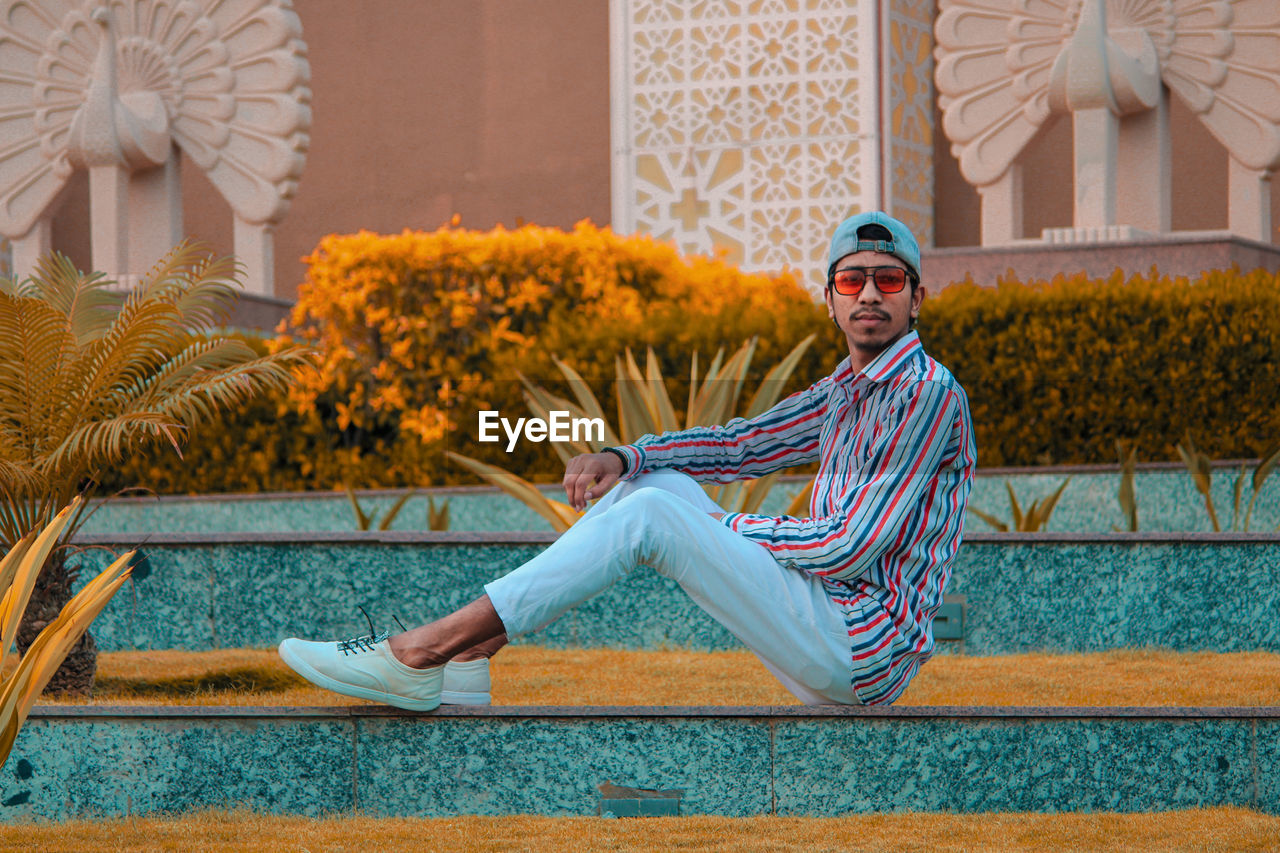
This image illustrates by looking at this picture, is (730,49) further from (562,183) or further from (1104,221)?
(1104,221)

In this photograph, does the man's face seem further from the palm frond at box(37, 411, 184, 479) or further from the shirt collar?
the palm frond at box(37, 411, 184, 479)

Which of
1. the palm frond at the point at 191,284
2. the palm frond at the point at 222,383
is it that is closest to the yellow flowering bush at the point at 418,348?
the palm frond at the point at 191,284

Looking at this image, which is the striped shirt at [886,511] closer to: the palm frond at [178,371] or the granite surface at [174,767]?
the granite surface at [174,767]

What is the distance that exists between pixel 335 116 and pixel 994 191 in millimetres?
6475

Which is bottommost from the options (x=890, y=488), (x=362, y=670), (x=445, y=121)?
(x=362, y=670)

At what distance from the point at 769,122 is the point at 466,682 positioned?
8817 mm

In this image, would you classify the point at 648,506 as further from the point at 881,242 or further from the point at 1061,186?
the point at 1061,186

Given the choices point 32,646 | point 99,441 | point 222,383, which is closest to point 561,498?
point 222,383

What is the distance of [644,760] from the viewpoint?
136 inches

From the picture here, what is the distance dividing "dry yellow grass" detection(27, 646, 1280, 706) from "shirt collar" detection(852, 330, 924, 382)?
103 cm

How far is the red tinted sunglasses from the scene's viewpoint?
3.33 meters

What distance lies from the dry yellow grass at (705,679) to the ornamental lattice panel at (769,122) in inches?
267

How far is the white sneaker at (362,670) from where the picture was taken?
3.24 m

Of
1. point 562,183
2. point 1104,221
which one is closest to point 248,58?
point 562,183
